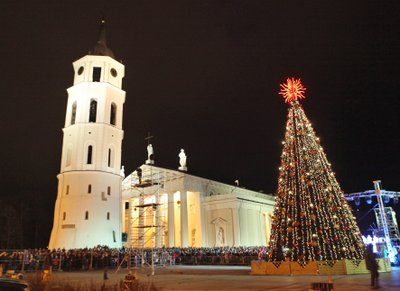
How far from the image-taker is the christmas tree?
699 inches

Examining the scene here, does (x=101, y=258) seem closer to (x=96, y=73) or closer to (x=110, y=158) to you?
(x=110, y=158)

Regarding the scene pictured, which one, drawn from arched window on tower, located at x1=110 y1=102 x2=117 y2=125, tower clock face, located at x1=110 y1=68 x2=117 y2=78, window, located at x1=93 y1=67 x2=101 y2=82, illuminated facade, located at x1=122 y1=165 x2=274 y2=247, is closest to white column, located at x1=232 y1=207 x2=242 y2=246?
illuminated facade, located at x1=122 y1=165 x2=274 y2=247

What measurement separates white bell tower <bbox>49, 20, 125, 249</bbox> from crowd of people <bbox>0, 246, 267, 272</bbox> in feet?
11.3

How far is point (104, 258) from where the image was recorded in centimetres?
2886

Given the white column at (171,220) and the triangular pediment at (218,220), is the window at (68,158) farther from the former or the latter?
the triangular pediment at (218,220)

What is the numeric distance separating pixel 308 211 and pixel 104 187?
2453 cm

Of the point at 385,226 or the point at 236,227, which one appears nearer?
the point at 385,226

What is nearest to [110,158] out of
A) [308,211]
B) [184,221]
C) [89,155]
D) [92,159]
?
[92,159]

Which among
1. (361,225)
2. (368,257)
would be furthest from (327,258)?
(361,225)

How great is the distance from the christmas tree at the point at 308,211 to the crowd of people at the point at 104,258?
5.29 meters

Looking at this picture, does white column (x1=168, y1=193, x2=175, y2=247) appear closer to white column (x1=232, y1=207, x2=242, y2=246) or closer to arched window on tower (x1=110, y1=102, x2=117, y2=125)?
white column (x1=232, y1=207, x2=242, y2=246)

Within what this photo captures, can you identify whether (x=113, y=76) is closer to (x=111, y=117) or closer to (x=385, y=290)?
(x=111, y=117)

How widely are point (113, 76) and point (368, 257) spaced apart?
34.5 metres

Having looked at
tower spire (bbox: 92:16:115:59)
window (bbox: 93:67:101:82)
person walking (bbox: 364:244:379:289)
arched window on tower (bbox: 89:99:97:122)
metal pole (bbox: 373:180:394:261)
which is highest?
tower spire (bbox: 92:16:115:59)
